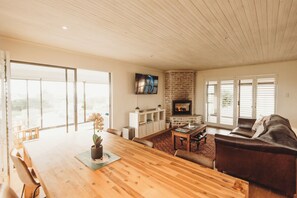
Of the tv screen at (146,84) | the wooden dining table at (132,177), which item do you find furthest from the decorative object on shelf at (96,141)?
the tv screen at (146,84)

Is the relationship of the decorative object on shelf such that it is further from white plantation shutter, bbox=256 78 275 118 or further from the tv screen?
white plantation shutter, bbox=256 78 275 118

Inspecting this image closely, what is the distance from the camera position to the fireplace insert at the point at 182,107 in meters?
6.36

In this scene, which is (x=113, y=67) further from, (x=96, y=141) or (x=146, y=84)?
(x=96, y=141)

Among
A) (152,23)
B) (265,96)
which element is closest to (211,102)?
(265,96)

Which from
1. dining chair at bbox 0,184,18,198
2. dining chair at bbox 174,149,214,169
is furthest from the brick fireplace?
dining chair at bbox 0,184,18,198

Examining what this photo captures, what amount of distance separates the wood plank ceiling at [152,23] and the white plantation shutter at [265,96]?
2.12 meters

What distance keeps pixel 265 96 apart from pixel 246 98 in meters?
0.58

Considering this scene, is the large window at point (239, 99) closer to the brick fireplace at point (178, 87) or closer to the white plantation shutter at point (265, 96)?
the white plantation shutter at point (265, 96)

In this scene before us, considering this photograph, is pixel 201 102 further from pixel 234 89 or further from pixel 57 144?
pixel 57 144

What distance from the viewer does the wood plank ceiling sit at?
1.68 metres

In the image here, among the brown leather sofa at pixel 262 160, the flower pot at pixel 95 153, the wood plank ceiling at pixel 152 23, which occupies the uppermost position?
the wood plank ceiling at pixel 152 23

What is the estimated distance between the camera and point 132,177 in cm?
118

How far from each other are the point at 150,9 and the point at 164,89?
484 cm

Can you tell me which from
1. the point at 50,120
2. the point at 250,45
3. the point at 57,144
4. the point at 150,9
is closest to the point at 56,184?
the point at 57,144
